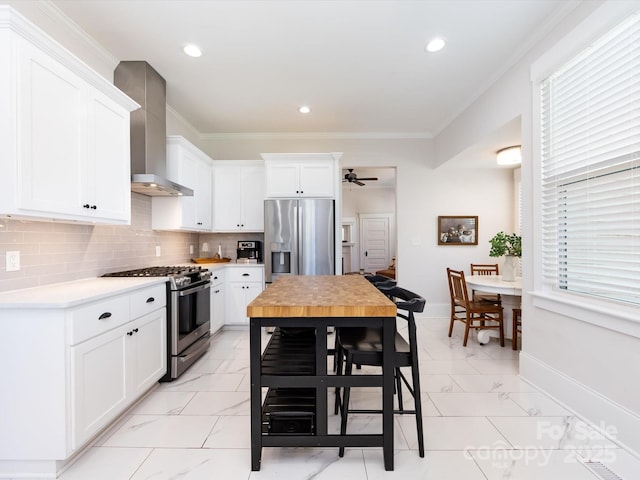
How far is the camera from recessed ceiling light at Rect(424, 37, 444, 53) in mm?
2562

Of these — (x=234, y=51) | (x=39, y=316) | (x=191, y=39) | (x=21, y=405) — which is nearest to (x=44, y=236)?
(x=39, y=316)

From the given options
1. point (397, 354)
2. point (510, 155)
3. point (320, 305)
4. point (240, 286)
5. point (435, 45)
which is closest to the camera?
point (320, 305)

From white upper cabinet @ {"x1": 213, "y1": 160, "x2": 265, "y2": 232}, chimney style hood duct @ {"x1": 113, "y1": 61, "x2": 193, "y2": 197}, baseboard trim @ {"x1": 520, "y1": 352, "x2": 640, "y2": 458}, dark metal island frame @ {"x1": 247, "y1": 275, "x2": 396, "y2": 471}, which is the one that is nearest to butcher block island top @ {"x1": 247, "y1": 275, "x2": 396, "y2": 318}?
dark metal island frame @ {"x1": 247, "y1": 275, "x2": 396, "y2": 471}

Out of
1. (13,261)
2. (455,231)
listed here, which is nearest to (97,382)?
(13,261)

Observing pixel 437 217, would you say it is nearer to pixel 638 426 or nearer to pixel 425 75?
pixel 425 75

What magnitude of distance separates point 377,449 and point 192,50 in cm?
337

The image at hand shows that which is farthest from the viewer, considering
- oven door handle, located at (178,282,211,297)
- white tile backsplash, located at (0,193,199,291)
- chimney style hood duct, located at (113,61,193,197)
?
chimney style hood duct, located at (113,61,193,197)

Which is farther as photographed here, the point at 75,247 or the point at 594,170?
the point at 75,247

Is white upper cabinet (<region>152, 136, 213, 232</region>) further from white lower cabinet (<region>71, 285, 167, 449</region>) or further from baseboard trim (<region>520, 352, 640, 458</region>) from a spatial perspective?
baseboard trim (<region>520, 352, 640, 458</region>)

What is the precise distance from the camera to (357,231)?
926 centimetres

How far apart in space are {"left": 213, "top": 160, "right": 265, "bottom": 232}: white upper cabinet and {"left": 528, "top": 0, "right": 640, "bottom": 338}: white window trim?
3225mm

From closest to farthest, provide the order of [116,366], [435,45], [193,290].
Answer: [116,366] < [435,45] < [193,290]

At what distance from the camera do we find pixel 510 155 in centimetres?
372

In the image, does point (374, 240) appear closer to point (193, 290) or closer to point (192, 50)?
point (193, 290)
